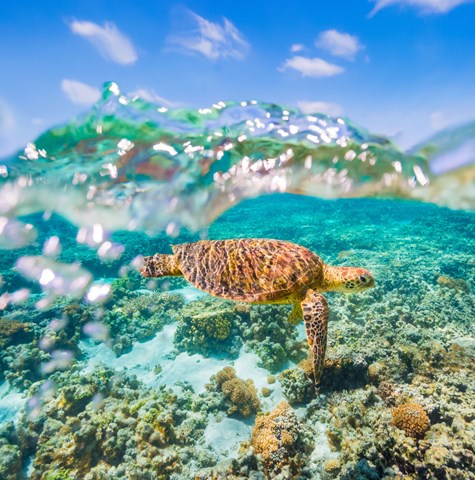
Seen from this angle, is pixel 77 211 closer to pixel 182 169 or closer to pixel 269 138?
pixel 182 169

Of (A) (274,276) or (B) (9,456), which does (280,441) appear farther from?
(B) (9,456)

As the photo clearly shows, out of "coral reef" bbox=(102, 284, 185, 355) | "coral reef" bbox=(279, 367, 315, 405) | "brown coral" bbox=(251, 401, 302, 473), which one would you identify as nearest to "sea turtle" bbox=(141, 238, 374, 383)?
"brown coral" bbox=(251, 401, 302, 473)

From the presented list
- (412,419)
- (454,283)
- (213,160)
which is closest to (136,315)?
(213,160)

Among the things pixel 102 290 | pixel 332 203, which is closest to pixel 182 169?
pixel 102 290

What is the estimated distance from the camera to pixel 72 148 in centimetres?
1234

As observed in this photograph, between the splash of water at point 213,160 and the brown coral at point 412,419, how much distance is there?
942 cm

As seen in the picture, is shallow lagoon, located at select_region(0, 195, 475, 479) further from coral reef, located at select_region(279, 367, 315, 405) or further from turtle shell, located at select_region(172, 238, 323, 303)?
turtle shell, located at select_region(172, 238, 323, 303)

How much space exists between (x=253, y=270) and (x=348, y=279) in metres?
1.86

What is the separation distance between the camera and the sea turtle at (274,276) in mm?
4785

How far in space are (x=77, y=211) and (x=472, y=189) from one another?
2698 cm

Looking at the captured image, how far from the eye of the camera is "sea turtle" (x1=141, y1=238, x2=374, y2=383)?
479cm

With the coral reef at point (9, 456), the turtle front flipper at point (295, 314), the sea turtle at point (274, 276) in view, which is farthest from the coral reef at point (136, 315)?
the turtle front flipper at point (295, 314)

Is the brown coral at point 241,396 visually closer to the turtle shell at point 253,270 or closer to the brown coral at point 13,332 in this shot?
the turtle shell at point 253,270

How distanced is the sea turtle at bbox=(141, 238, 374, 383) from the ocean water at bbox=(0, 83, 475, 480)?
4.81ft
